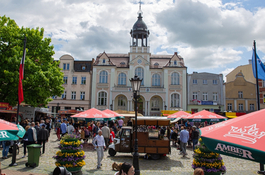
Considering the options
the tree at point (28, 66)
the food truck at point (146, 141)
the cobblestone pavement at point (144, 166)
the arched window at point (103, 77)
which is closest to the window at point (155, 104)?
the arched window at point (103, 77)

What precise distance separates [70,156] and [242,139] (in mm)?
6734

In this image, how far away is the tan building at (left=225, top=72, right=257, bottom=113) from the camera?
41938 mm

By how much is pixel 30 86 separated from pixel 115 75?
2263 centimetres

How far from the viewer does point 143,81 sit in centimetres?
4272

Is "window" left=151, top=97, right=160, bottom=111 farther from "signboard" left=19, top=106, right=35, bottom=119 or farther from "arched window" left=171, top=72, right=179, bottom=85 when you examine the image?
"signboard" left=19, top=106, right=35, bottom=119

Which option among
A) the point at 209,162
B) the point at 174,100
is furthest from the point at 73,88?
the point at 209,162

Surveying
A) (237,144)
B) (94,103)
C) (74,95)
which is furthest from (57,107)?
(237,144)

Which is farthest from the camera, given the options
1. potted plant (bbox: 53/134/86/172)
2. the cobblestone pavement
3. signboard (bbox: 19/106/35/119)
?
signboard (bbox: 19/106/35/119)

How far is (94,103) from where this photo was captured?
41531 mm

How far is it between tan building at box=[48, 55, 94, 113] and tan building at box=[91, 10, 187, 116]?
156 cm

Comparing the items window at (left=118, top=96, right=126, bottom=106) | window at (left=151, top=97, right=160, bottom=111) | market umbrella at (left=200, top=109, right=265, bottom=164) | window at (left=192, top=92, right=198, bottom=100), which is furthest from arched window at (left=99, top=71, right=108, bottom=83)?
market umbrella at (left=200, top=109, right=265, bottom=164)

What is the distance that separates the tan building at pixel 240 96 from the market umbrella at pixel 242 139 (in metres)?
41.8

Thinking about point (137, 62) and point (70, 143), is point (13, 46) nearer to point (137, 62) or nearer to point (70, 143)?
point (70, 143)

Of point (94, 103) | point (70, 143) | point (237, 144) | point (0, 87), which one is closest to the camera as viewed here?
point (237, 144)
